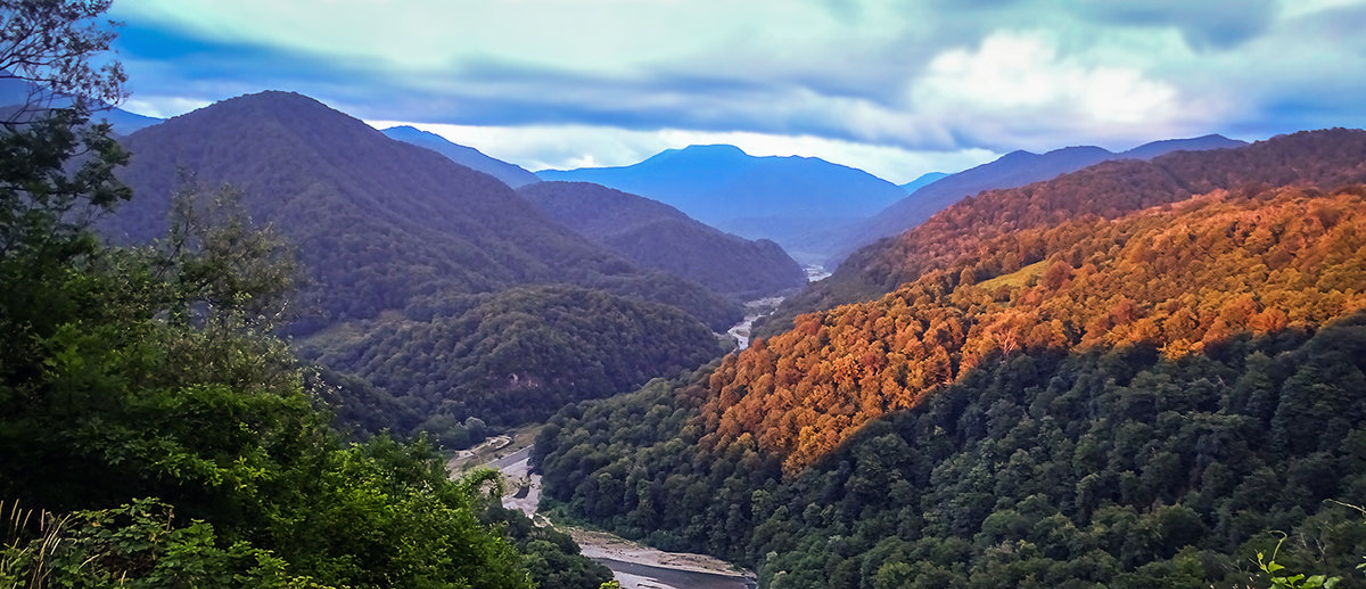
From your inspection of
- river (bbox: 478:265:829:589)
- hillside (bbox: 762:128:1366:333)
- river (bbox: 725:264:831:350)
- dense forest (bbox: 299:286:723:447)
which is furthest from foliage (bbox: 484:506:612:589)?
river (bbox: 725:264:831:350)

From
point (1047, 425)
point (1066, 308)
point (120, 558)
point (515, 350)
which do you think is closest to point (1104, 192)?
point (1066, 308)

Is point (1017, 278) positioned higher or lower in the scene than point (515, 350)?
higher

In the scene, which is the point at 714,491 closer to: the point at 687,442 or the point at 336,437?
the point at 687,442

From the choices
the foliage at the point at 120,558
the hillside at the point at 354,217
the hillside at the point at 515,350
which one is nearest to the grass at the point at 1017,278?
the hillside at the point at 515,350

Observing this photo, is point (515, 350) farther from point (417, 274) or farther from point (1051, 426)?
point (1051, 426)

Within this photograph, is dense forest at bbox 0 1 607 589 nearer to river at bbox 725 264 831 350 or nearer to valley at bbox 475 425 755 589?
valley at bbox 475 425 755 589
